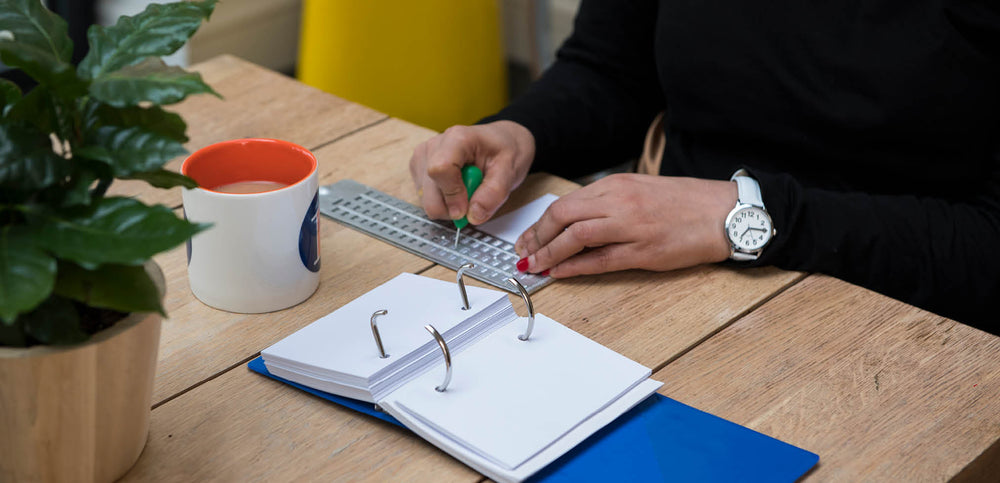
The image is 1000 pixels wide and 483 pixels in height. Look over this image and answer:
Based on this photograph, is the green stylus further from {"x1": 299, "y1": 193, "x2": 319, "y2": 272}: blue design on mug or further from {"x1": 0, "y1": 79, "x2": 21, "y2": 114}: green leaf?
{"x1": 0, "y1": 79, "x2": 21, "y2": 114}: green leaf

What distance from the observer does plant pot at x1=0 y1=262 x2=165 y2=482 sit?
1.80ft

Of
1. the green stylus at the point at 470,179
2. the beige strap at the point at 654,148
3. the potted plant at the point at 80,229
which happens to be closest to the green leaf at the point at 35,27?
the potted plant at the point at 80,229

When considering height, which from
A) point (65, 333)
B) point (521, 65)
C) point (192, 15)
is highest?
point (192, 15)

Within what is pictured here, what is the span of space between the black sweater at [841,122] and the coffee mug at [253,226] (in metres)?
0.37

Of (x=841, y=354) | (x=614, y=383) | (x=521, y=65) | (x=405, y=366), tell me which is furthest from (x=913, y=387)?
(x=521, y=65)

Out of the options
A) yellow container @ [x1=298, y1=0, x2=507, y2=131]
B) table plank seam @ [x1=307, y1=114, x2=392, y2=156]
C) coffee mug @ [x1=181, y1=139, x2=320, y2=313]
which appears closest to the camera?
coffee mug @ [x1=181, y1=139, x2=320, y2=313]

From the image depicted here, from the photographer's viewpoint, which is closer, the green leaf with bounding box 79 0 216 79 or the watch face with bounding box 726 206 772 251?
the green leaf with bounding box 79 0 216 79

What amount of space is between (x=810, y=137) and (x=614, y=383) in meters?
0.56

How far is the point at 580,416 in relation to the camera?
70 cm

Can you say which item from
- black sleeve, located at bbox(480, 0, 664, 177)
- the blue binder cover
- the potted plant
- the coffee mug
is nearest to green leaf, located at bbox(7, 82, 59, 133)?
the potted plant

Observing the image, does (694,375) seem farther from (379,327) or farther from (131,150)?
(131,150)

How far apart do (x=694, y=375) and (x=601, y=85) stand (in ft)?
2.21

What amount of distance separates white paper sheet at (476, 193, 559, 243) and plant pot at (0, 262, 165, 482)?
44 cm

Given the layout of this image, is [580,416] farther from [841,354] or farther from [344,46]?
[344,46]
